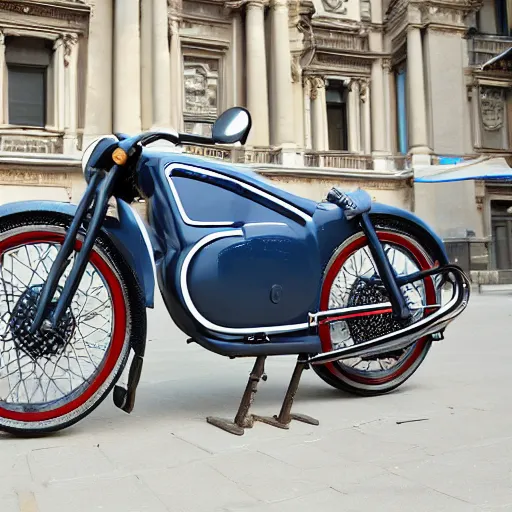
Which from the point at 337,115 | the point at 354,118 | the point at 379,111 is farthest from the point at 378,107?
the point at 337,115

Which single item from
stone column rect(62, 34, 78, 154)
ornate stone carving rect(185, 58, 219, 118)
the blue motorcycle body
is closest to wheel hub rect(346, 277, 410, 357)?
the blue motorcycle body

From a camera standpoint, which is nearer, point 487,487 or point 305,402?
point 487,487

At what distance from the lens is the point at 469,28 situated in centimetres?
2177

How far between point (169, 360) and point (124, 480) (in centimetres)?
327

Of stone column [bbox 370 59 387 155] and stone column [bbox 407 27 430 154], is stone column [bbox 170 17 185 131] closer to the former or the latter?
stone column [bbox 370 59 387 155]

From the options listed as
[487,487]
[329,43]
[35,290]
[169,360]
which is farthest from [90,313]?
[329,43]

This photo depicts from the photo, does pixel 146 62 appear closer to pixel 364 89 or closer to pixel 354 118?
pixel 354 118

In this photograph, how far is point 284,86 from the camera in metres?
19.2

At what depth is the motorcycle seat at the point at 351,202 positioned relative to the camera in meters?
3.26

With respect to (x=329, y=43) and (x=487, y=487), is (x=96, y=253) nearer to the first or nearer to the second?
(x=487, y=487)

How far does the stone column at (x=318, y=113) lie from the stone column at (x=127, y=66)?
6.82 meters

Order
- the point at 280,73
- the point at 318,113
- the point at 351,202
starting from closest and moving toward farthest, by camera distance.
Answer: the point at 351,202 → the point at 280,73 → the point at 318,113

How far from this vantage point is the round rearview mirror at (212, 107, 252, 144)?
9.79ft

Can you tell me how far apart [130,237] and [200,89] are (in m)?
17.6
